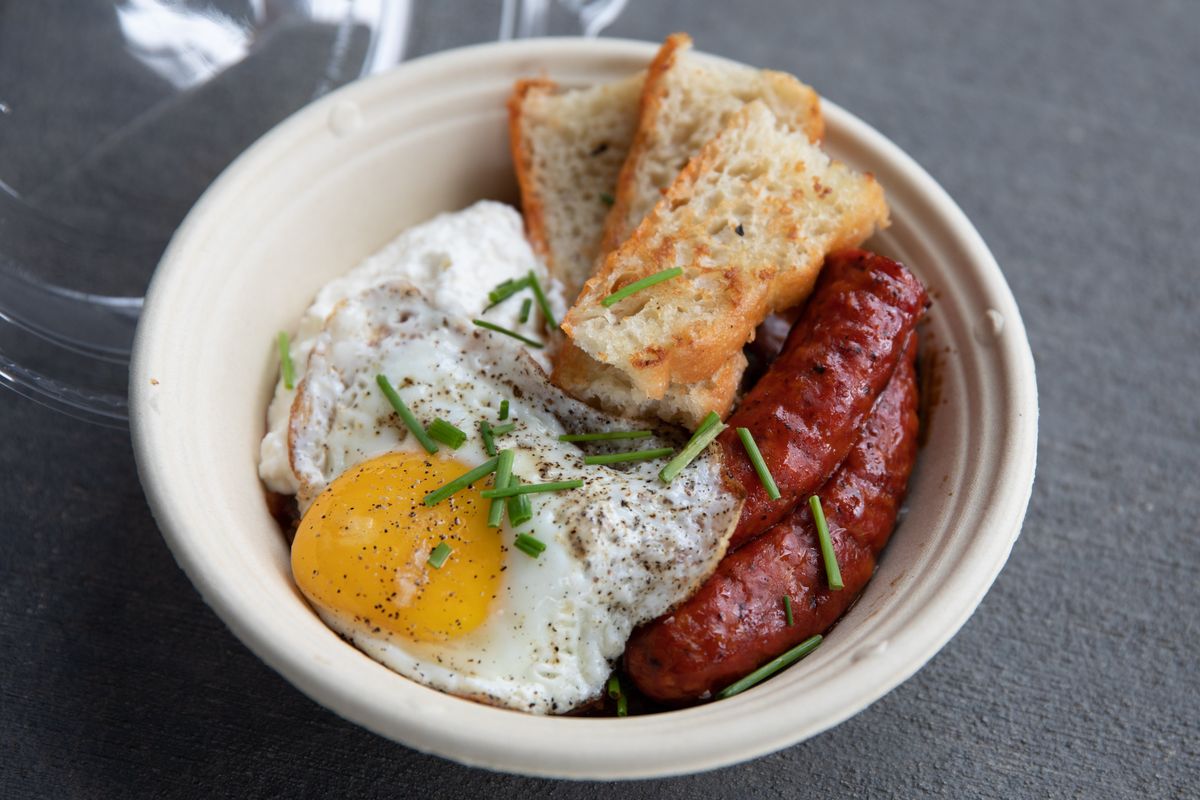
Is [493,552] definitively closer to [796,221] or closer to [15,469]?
[796,221]

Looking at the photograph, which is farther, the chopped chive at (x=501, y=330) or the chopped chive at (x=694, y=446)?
the chopped chive at (x=501, y=330)

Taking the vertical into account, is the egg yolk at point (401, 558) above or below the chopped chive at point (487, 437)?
below

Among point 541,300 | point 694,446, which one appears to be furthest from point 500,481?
point 541,300

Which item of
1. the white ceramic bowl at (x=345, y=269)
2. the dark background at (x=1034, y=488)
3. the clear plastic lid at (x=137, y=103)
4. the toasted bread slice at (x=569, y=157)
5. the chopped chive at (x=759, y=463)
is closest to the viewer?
the white ceramic bowl at (x=345, y=269)

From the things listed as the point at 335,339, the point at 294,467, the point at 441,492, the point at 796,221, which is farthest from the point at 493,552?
the point at 796,221

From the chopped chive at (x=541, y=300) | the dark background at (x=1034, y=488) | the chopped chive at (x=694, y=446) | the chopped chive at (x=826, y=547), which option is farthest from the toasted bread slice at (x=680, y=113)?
the dark background at (x=1034, y=488)

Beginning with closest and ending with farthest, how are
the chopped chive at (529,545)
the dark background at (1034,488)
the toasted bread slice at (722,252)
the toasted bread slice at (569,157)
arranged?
1. the chopped chive at (529,545)
2. the toasted bread slice at (722,252)
3. the dark background at (1034,488)
4. the toasted bread slice at (569,157)

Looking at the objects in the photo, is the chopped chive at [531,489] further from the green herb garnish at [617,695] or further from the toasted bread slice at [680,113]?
the toasted bread slice at [680,113]
